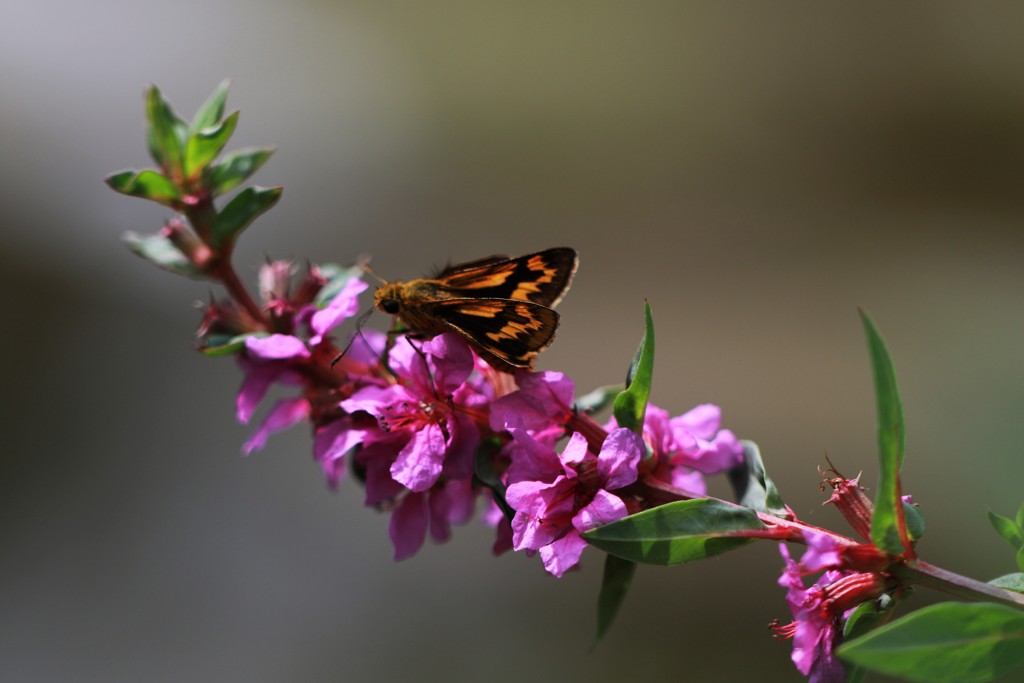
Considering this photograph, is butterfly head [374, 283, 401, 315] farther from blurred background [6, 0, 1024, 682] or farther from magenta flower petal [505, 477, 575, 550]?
blurred background [6, 0, 1024, 682]

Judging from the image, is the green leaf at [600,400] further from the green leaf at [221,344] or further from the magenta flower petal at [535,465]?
the green leaf at [221,344]

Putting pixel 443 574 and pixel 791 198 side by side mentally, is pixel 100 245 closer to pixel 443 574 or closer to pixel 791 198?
pixel 443 574

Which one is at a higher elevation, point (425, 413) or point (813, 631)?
point (425, 413)

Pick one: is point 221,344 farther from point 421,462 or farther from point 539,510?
point 539,510

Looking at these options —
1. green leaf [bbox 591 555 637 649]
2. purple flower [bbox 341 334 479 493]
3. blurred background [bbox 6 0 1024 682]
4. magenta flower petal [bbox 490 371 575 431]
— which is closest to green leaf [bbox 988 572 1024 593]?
green leaf [bbox 591 555 637 649]

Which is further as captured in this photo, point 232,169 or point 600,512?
point 232,169

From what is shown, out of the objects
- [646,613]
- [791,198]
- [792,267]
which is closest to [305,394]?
Result: [646,613]

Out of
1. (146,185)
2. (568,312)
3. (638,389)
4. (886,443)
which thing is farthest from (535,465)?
(568,312)
